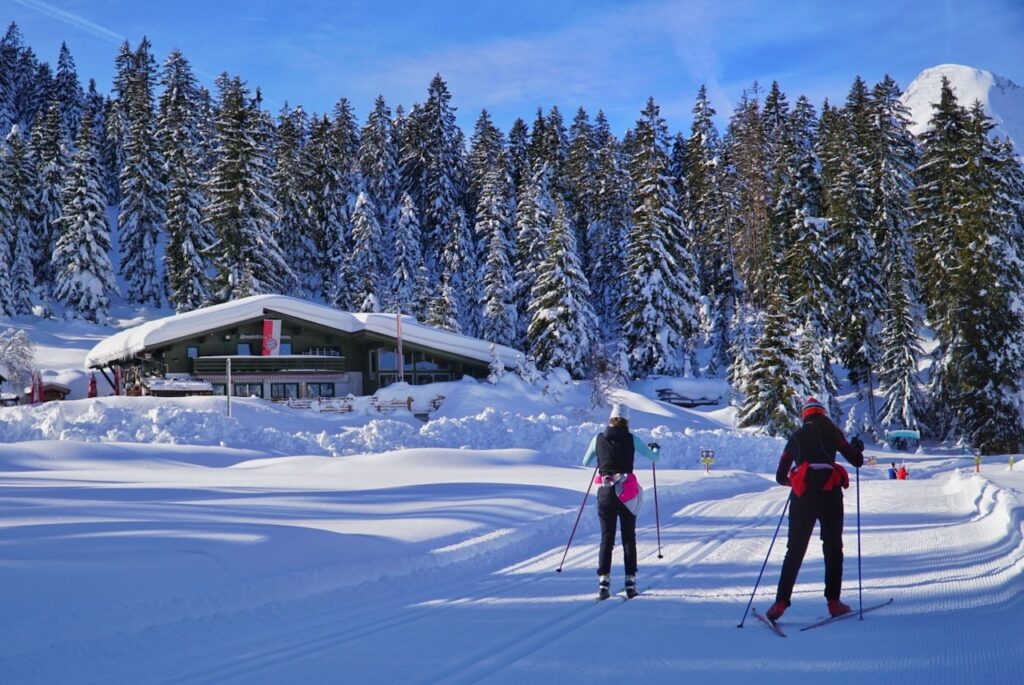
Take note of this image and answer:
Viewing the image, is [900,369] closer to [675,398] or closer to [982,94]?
[675,398]

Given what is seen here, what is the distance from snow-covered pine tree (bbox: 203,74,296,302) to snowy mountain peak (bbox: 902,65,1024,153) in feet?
380

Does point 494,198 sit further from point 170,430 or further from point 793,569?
point 793,569

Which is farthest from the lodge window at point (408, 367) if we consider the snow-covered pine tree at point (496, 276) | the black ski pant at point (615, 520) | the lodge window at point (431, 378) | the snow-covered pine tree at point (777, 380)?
the black ski pant at point (615, 520)

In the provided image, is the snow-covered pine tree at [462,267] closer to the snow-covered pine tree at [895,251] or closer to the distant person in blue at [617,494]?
the snow-covered pine tree at [895,251]

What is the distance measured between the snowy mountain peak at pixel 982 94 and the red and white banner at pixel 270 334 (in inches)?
4856

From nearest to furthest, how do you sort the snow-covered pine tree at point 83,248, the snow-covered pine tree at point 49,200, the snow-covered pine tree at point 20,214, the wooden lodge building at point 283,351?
1. the wooden lodge building at point 283,351
2. the snow-covered pine tree at point 83,248
3. the snow-covered pine tree at point 20,214
4. the snow-covered pine tree at point 49,200

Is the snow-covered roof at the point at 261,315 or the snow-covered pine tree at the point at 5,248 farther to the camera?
the snow-covered pine tree at the point at 5,248

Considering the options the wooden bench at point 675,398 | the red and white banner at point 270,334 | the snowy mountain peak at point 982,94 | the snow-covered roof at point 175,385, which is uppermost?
the snowy mountain peak at point 982,94

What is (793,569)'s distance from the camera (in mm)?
7035

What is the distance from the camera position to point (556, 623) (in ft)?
23.4

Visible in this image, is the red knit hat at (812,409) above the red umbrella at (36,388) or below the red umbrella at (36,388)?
below

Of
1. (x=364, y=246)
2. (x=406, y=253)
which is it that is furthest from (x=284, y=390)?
(x=406, y=253)

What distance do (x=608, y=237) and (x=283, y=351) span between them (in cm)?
2854

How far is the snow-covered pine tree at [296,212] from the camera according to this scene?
64688 millimetres
